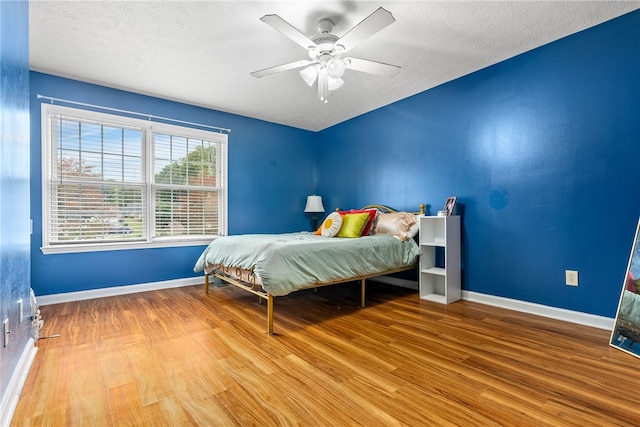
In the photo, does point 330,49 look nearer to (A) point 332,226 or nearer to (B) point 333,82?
(B) point 333,82

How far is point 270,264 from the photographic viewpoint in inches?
97.3

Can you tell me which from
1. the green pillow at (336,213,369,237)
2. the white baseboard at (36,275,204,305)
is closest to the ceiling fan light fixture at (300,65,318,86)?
the green pillow at (336,213,369,237)

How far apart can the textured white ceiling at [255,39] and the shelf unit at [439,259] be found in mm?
1629

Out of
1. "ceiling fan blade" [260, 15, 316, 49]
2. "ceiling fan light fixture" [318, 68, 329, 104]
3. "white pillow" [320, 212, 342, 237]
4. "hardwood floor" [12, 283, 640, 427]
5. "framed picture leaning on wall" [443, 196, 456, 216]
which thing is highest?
"ceiling fan blade" [260, 15, 316, 49]

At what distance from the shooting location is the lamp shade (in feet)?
16.7

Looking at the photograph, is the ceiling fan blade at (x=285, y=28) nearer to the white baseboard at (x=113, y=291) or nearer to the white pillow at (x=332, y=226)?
the white pillow at (x=332, y=226)

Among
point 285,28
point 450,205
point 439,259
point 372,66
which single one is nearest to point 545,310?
point 439,259

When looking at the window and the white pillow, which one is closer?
the window

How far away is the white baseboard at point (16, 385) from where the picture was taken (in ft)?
4.48

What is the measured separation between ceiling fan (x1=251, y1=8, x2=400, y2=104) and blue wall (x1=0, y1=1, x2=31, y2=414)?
134 cm

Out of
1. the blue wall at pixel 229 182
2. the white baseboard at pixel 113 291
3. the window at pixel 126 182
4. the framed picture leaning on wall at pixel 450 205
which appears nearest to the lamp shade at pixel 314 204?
the blue wall at pixel 229 182

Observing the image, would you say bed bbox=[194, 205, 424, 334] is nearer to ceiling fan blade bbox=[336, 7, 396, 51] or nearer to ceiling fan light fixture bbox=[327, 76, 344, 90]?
ceiling fan light fixture bbox=[327, 76, 344, 90]

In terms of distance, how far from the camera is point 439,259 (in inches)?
145

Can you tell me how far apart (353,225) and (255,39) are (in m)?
2.18
